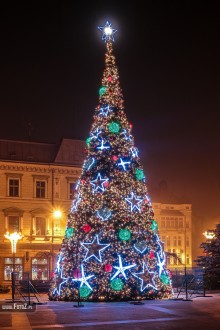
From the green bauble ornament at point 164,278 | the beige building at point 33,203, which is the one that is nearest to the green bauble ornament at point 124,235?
the green bauble ornament at point 164,278

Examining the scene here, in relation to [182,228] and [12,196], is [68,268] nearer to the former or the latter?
[12,196]

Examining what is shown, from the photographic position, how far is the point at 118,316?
18.0 meters

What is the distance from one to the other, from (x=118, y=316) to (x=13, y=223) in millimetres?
28365

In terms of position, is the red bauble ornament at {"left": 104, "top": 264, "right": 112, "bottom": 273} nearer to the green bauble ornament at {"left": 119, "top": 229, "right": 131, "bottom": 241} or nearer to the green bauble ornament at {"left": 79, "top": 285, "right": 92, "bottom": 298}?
the green bauble ornament at {"left": 79, "top": 285, "right": 92, "bottom": 298}

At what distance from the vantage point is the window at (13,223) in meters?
45.0

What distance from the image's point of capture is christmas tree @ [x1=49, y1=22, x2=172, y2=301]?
23312 mm

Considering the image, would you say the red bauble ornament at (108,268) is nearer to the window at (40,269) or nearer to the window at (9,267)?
the window at (9,267)

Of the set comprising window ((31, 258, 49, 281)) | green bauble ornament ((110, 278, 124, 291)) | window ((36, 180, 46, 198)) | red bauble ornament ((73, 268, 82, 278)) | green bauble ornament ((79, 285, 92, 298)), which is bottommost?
window ((31, 258, 49, 281))

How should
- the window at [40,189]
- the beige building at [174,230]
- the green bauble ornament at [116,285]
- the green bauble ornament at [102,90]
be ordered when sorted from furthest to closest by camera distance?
the beige building at [174,230] < the window at [40,189] < the green bauble ornament at [102,90] < the green bauble ornament at [116,285]

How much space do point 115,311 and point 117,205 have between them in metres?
5.75

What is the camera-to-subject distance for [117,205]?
24.2 meters

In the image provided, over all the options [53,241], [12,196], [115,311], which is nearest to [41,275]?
[53,241]

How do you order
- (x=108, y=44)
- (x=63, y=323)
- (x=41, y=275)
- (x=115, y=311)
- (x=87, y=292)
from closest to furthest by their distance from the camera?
1. (x=63, y=323)
2. (x=115, y=311)
3. (x=87, y=292)
4. (x=108, y=44)
5. (x=41, y=275)

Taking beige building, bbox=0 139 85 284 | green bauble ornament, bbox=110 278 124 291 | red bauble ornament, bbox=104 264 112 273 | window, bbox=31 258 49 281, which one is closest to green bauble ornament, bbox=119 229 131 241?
red bauble ornament, bbox=104 264 112 273
